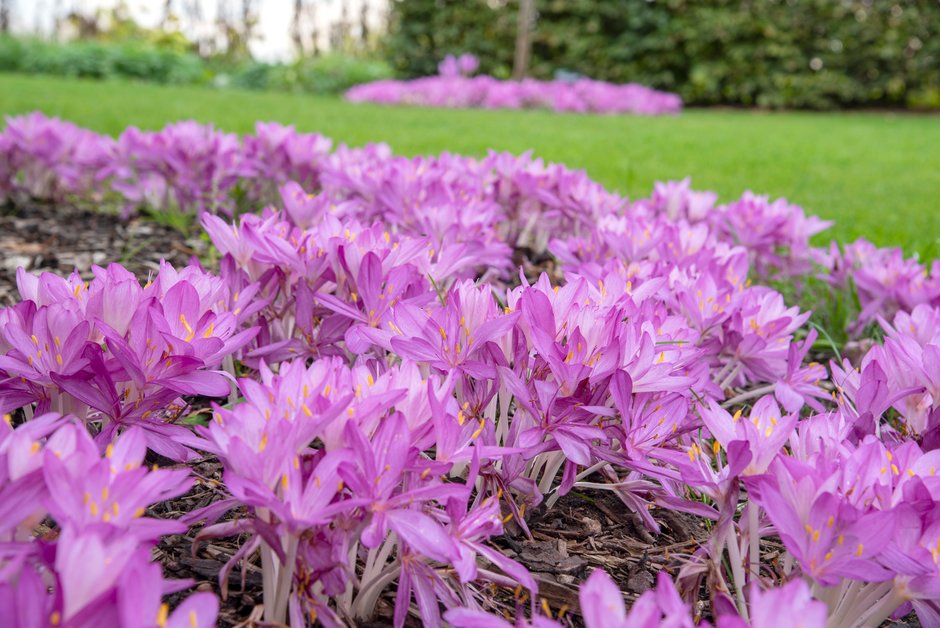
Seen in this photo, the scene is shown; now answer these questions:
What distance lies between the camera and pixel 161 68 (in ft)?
52.6

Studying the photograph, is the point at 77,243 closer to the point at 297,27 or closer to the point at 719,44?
the point at 719,44

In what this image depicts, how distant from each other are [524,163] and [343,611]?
7.40 feet

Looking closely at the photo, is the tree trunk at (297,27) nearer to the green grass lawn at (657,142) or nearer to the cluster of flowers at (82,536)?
the green grass lawn at (657,142)

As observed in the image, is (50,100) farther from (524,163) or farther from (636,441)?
(636,441)

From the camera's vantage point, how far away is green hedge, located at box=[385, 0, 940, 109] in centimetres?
1311

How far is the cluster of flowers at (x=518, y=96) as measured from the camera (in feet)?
37.1

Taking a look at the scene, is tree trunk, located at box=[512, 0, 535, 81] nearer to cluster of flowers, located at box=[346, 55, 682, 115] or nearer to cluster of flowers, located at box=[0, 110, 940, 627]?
cluster of flowers, located at box=[346, 55, 682, 115]

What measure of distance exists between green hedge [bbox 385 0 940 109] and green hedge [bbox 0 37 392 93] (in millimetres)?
1142

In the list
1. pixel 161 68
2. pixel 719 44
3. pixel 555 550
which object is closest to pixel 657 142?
pixel 555 550

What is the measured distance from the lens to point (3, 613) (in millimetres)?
721

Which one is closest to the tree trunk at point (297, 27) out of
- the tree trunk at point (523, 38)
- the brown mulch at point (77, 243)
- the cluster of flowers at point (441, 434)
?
the tree trunk at point (523, 38)

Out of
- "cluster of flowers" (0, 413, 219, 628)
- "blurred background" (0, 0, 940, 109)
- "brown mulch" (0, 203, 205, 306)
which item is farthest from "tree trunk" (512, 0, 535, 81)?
"cluster of flowers" (0, 413, 219, 628)

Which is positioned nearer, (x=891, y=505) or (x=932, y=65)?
(x=891, y=505)

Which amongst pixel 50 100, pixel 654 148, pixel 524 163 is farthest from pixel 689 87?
pixel 524 163
